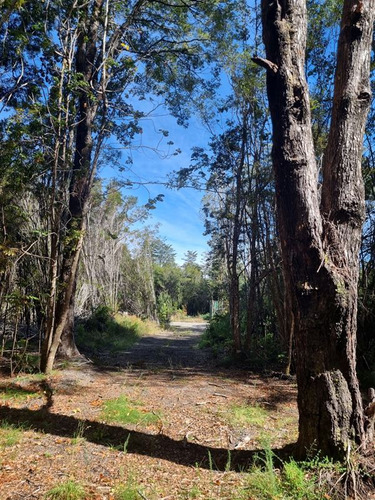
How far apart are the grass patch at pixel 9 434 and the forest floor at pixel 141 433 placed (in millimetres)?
11

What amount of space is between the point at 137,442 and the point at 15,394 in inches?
78.9

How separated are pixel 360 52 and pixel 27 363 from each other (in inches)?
226

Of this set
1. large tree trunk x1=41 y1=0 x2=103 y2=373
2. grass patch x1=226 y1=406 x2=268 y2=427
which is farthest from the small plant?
large tree trunk x1=41 y1=0 x2=103 y2=373

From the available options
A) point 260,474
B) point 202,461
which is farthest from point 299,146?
point 202,461

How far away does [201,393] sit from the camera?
4691 mm

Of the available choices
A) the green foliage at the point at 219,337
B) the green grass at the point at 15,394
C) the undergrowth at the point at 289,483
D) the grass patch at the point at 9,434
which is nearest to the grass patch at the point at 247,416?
the undergrowth at the point at 289,483

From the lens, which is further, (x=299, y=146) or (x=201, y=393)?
(x=201, y=393)

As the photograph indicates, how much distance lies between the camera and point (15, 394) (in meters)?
4.11

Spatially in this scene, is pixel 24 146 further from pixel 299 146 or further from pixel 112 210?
pixel 112 210

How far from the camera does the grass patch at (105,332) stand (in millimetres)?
9188

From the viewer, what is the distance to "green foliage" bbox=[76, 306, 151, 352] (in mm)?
9227

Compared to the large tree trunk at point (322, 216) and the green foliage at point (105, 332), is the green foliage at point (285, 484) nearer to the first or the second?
the large tree trunk at point (322, 216)

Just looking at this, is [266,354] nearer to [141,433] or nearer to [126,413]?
[126,413]

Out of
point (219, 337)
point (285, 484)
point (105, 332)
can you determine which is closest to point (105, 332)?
point (105, 332)
